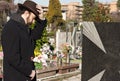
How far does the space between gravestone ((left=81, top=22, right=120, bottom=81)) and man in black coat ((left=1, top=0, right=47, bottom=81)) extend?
2720 millimetres

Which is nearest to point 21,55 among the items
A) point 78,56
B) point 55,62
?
point 55,62

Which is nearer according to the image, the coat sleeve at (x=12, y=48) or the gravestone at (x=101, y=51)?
the coat sleeve at (x=12, y=48)

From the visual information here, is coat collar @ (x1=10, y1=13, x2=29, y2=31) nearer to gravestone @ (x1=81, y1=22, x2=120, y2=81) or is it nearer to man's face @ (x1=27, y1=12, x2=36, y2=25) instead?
man's face @ (x1=27, y1=12, x2=36, y2=25)

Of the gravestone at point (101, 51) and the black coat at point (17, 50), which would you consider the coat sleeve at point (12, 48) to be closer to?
the black coat at point (17, 50)

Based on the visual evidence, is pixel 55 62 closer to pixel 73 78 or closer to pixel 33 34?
pixel 73 78

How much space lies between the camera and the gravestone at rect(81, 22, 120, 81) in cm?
670

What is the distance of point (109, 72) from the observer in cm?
687

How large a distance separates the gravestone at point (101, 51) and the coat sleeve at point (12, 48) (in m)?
2.95

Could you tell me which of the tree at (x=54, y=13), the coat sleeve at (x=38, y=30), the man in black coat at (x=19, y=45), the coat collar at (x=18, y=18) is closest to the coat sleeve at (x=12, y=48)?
the man in black coat at (x=19, y=45)

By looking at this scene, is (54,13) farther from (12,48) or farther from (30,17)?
(12,48)

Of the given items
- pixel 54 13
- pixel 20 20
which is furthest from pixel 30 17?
pixel 54 13

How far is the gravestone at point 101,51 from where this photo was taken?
670 cm

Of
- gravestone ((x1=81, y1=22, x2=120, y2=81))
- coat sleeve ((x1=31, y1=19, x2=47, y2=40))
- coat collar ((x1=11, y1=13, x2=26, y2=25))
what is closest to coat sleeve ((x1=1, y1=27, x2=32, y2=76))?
coat collar ((x1=11, y1=13, x2=26, y2=25))

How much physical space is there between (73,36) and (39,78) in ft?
35.6
